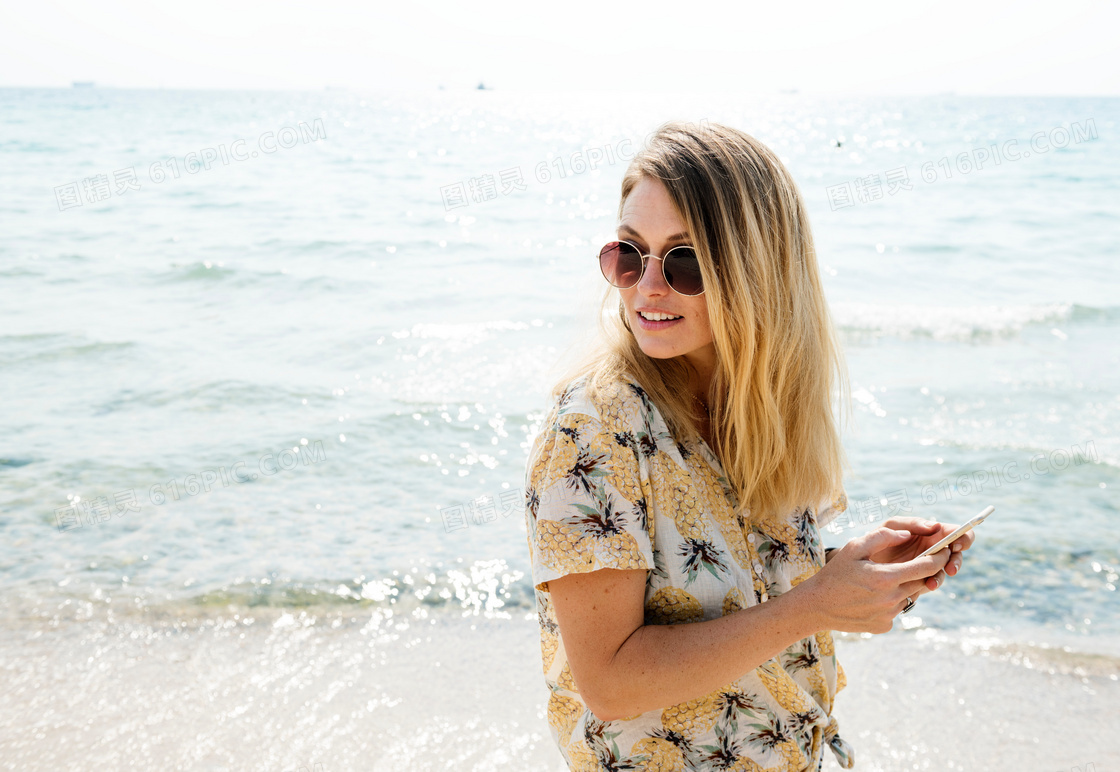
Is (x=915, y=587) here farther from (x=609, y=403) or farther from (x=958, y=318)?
(x=958, y=318)

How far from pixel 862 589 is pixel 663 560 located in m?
0.38

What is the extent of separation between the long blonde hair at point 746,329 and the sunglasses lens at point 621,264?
13 centimetres

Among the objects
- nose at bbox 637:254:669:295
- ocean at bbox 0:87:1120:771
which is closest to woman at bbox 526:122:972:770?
nose at bbox 637:254:669:295

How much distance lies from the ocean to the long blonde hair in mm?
315

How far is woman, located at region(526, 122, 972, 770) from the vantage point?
5.30 ft

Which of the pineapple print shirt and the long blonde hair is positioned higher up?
the long blonde hair

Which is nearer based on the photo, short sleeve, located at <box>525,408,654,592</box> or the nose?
short sleeve, located at <box>525,408,654,592</box>

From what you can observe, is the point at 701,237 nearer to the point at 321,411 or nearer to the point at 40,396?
the point at 321,411

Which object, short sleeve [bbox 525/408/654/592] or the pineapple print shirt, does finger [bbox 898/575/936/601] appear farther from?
short sleeve [bbox 525/408/654/592]

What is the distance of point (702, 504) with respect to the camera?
69.9 inches

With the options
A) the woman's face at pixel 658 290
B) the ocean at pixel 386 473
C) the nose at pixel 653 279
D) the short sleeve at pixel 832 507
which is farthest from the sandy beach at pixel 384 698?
the nose at pixel 653 279

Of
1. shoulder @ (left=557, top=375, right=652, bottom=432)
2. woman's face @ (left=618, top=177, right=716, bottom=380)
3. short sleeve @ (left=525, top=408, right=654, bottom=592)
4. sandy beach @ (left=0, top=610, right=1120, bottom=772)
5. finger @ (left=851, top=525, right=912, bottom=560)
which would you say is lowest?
sandy beach @ (left=0, top=610, right=1120, bottom=772)

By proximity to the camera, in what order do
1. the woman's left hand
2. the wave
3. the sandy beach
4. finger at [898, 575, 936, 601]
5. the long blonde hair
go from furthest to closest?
the wave
the sandy beach
the woman's left hand
the long blonde hair
finger at [898, 575, 936, 601]

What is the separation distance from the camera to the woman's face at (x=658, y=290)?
72.7 inches
